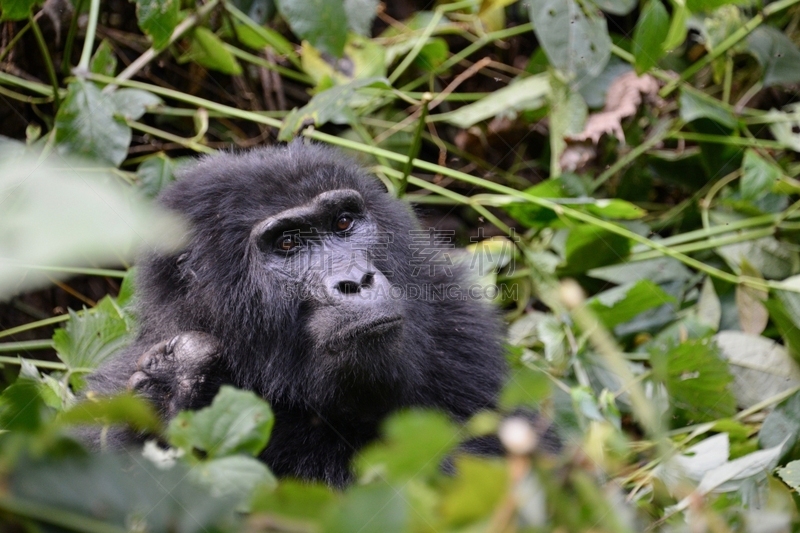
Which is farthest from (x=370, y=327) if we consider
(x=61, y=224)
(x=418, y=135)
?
(x=61, y=224)

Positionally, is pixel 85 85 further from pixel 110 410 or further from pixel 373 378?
pixel 110 410

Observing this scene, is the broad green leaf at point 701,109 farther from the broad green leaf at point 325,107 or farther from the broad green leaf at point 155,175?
the broad green leaf at point 155,175

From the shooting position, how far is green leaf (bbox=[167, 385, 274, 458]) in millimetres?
1091

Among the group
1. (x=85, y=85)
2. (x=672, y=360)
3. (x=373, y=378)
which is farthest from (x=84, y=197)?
(x=85, y=85)

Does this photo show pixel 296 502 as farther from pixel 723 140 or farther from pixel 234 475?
pixel 723 140

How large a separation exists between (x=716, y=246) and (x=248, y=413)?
317 centimetres

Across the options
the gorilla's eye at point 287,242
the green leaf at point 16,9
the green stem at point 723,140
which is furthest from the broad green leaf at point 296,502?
the green stem at point 723,140

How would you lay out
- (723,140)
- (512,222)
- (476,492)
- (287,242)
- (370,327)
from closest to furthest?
(476,492)
(370,327)
(287,242)
(723,140)
(512,222)

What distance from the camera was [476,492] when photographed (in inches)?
30.2

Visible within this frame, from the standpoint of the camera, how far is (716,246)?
3.76m

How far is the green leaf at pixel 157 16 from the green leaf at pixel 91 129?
35 centimetres

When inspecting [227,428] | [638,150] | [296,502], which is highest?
[296,502]

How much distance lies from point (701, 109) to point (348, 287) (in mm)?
2346

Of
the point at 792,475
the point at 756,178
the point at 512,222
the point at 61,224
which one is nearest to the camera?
the point at 61,224
